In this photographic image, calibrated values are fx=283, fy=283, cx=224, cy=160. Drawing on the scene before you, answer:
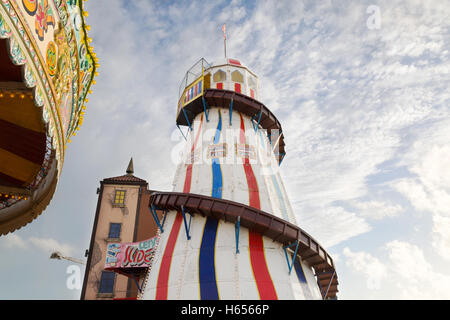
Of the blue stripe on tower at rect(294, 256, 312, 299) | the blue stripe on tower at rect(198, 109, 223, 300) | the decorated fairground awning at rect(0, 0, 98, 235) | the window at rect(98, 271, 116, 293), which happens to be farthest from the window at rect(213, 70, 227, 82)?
the window at rect(98, 271, 116, 293)

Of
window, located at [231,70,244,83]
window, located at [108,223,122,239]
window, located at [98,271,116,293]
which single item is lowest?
window, located at [98,271,116,293]

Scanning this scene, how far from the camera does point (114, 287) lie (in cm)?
2380

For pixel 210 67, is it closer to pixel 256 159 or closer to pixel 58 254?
pixel 256 159

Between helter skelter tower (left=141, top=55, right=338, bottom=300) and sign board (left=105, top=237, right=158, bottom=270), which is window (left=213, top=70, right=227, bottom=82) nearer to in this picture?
helter skelter tower (left=141, top=55, right=338, bottom=300)

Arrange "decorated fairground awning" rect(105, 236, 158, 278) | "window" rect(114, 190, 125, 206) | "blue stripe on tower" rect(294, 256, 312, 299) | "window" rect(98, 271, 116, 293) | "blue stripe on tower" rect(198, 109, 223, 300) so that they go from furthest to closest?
"window" rect(114, 190, 125, 206) < "window" rect(98, 271, 116, 293) < "decorated fairground awning" rect(105, 236, 158, 278) < "blue stripe on tower" rect(294, 256, 312, 299) < "blue stripe on tower" rect(198, 109, 223, 300)

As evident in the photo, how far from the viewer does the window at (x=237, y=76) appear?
77.1ft

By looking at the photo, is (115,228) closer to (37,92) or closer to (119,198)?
(119,198)

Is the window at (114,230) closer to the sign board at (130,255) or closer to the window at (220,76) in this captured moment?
the sign board at (130,255)

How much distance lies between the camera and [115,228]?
85.1 ft

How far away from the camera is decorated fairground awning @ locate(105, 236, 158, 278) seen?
706 inches

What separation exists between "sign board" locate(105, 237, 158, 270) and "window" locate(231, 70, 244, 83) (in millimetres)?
13977

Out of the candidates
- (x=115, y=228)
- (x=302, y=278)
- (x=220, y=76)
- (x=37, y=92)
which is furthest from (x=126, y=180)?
(x=37, y=92)
